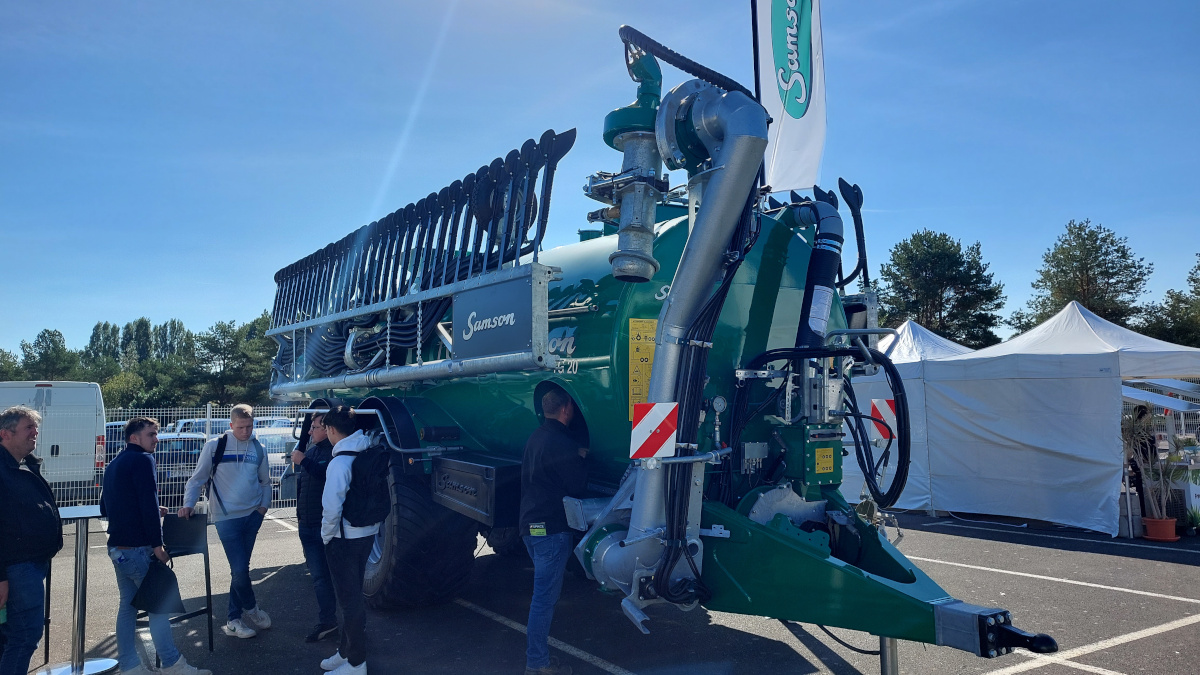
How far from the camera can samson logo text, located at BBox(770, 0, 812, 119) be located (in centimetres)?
817

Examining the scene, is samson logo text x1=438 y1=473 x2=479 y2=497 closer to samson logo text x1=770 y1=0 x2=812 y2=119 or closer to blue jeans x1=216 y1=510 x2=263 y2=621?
blue jeans x1=216 y1=510 x2=263 y2=621

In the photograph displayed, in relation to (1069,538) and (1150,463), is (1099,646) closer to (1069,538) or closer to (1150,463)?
(1069,538)

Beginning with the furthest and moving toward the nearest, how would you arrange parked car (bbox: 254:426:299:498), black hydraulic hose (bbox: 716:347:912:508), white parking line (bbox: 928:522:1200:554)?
1. parked car (bbox: 254:426:299:498)
2. white parking line (bbox: 928:522:1200:554)
3. black hydraulic hose (bbox: 716:347:912:508)

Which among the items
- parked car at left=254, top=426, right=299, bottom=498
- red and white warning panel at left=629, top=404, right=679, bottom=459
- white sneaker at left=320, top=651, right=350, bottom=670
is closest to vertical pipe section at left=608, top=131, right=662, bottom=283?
red and white warning panel at left=629, top=404, right=679, bottom=459

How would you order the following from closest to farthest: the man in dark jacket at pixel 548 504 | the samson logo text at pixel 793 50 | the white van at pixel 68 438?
the man in dark jacket at pixel 548 504
the samson logo text at pixel 793 50
the white van at pixel 68 438

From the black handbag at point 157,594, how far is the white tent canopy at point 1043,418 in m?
10.3

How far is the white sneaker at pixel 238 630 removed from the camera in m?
5.55

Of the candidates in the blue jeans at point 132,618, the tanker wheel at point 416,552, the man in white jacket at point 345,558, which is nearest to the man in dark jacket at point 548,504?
the man in white jacket at point 345,558

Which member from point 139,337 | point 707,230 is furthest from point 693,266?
point 139,337

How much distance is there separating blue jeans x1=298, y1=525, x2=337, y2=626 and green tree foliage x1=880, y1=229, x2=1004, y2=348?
34361mm

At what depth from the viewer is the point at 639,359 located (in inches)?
168

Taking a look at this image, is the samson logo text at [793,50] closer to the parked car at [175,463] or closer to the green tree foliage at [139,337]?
the parked car at [175,463]

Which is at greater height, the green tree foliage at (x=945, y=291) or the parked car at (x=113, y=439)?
the green tree foliage at (x=945, y=291)

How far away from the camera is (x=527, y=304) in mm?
4207
